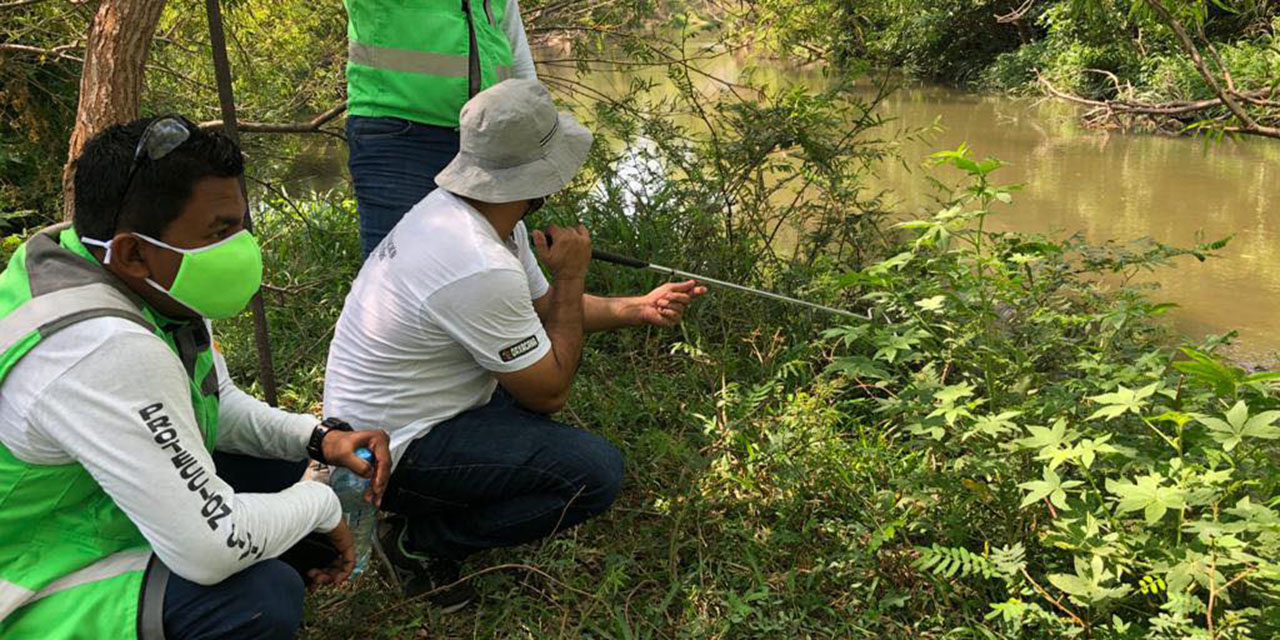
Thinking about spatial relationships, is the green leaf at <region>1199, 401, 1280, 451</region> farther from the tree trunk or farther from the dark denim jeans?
the tree trunk

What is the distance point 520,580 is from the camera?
2146 mm

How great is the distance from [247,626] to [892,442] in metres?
1.83

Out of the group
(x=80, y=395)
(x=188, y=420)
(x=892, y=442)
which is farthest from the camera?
(x=892, y=442)

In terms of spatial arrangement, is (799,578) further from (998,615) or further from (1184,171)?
(1184,171)

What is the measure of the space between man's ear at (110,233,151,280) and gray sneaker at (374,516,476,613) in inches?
36.5

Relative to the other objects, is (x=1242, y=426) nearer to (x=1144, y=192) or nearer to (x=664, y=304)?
(x=664, y=304)

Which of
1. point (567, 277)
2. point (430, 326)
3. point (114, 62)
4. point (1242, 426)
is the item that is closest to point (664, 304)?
point (567, 277)

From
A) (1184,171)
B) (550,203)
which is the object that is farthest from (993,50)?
(550,203)

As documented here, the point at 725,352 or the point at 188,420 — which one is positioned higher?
the point at 188,420

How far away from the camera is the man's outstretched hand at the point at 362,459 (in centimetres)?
176

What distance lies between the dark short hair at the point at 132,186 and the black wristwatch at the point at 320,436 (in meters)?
0.57

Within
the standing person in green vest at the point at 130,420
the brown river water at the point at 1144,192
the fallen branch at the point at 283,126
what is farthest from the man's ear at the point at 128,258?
the brown river water at the point at 1144,192

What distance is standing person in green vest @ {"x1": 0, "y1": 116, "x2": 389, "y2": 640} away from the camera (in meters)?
1.29

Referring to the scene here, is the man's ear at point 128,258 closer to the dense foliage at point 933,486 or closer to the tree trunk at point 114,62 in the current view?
the dense foliage at point 933,486
